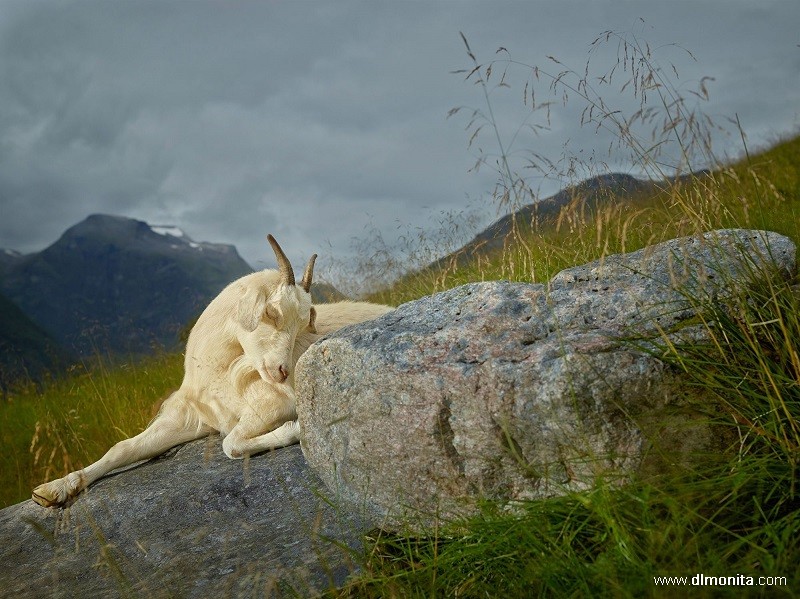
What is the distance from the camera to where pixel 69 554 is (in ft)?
12.9

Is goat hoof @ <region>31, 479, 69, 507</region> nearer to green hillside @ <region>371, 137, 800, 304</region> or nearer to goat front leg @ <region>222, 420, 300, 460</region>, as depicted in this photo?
goat front leg @ <region>222, 420, 300, 460</region>

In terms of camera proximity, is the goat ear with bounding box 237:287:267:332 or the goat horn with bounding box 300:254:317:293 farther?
the goat horn with bounding box 300:254:317:293

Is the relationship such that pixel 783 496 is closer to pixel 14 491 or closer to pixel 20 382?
pixel 14 491

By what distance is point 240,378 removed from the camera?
4.86 meters

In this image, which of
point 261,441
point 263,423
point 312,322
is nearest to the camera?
point 261,441

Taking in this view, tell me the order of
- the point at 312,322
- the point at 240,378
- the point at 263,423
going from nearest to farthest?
the point at 263,423, the point at 240,378, the point at 312,322

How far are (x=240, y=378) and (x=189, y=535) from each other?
134 centimetres

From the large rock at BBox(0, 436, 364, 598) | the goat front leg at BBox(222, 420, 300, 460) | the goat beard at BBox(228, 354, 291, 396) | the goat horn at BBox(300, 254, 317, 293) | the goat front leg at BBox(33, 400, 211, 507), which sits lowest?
the large rock at BBox(0, 436, 364, 598)

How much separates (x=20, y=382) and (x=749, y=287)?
10.6 meters

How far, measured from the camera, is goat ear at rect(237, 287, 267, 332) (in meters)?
4.62

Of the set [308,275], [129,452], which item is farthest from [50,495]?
[308,275]

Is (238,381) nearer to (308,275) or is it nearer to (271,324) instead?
(271,324)

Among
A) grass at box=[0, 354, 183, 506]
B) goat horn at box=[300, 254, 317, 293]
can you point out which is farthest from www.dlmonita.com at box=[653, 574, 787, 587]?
grass at box=[0, 354, 183, 506]

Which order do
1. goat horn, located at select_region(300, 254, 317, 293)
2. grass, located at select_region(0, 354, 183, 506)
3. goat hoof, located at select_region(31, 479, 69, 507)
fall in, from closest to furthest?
goat hoof, located at select_region(31, 479, 69, 507)
goat horn, located at select_region(300, 254, 317, 293)
grass, located at select_region(0, 354, 183, 506)
